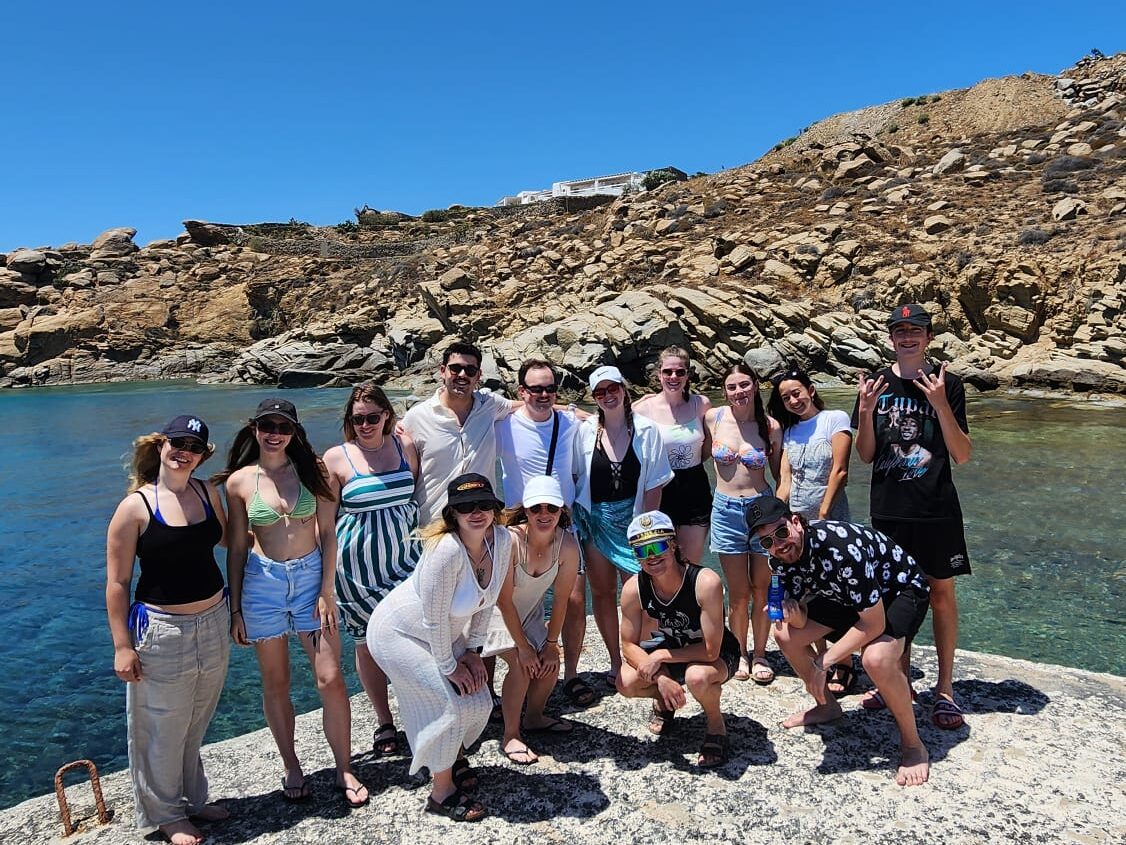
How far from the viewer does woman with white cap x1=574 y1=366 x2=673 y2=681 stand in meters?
4.34

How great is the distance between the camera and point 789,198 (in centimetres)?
3475

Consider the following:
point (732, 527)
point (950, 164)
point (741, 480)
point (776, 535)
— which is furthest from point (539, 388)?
point (950, 164)

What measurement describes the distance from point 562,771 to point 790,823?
3.70 ft

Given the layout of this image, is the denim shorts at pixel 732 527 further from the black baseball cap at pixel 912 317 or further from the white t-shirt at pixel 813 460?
the black baseball cap at pixel 912 317

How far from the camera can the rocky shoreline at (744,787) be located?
10.5 ft

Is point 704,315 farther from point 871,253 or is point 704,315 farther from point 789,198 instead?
point 789,198

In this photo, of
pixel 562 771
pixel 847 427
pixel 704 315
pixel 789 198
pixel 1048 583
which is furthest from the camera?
pixel 789 198

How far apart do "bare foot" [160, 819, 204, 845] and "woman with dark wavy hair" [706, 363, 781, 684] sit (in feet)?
9.95

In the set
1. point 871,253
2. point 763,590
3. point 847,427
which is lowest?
point 763,590

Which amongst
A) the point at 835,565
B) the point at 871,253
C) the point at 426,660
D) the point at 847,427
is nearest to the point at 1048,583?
the point at 847,427

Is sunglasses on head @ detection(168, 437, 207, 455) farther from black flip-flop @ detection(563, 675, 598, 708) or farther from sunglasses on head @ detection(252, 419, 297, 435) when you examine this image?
black flip-flop @ detection(563, 675, 598, 708)

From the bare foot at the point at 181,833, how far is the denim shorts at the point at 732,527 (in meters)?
3.05

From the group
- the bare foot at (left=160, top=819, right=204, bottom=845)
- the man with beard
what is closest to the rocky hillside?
the man with beard

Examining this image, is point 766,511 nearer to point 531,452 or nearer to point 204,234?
point 531,452
